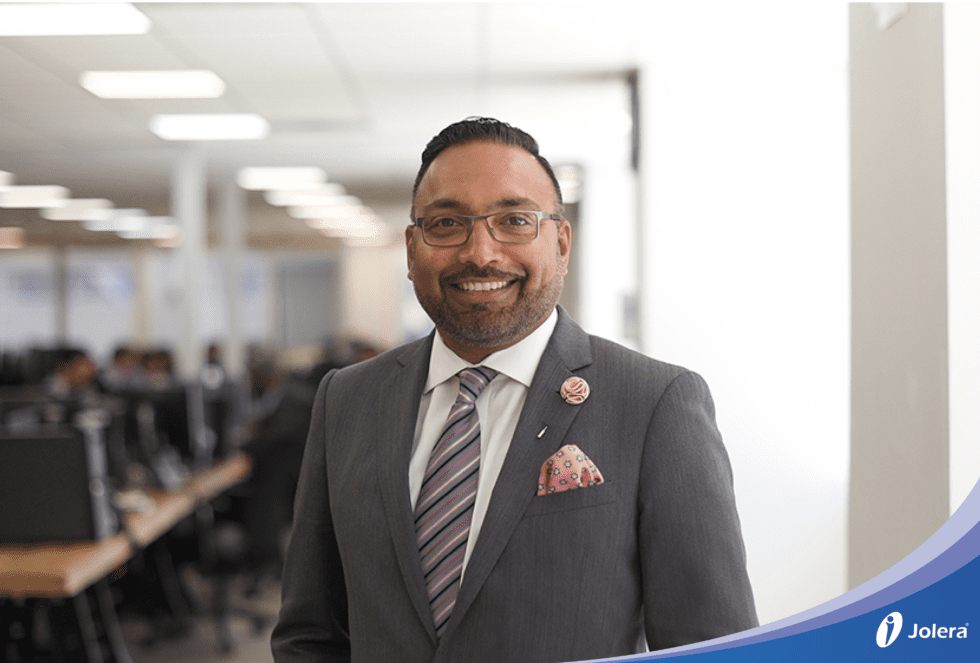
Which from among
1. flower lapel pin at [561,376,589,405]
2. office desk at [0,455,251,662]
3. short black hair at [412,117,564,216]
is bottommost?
office desk at [0,455,251,662]

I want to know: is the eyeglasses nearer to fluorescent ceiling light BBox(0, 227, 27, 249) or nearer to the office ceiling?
the office ceiling

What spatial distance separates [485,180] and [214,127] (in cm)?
321

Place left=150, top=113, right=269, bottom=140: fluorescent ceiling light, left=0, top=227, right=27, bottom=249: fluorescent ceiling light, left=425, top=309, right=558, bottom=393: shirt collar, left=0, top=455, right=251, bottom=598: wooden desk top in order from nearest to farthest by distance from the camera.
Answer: left=425, top=309, right=558, bottom=393: shirt collar
left=0, top=227, right=27, bottom=249: fluorescent ceiling light
left=0, top=455, right=251, bottom=598: wooden desk top
left=150, top=113, right=269, bottom=140: fluorescent ceiling light

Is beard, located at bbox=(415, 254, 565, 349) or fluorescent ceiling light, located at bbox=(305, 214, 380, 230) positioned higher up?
fluorescent ceiling light, located at bbox=(305, 214, 380, 230)

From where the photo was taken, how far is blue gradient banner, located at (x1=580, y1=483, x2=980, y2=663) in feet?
3.61

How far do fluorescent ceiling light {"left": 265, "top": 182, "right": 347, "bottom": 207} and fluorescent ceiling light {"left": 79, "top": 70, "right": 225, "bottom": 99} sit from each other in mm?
716

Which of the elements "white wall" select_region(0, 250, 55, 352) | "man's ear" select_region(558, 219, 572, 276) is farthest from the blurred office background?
"white wall" select_region(0, 250, 55, 352)

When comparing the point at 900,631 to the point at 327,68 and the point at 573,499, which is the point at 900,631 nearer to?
the point at 573,499

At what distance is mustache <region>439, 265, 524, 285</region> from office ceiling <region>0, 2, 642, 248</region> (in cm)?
128

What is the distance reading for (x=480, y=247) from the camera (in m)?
1.00

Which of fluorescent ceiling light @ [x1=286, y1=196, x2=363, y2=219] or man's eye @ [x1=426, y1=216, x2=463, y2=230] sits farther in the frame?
fluorescent ceiling light @ [x1=286, y1=196, x2=363, y2=219]

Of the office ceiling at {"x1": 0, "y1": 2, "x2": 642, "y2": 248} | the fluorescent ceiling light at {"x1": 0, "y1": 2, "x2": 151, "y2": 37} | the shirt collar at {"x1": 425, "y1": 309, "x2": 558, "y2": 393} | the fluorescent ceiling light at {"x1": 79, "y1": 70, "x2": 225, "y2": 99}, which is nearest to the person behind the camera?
the shirt collar at {"x1": 425, "y1": 309, "x2": 558, "y2": 393}

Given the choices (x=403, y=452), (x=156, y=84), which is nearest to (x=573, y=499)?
(x=403, y=452)

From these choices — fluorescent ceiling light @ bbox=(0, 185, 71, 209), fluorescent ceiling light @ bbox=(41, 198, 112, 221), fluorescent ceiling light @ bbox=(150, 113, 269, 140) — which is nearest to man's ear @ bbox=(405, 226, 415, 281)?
fluorescent ceiling light @ bbox=(0, 185, 71, 209)
